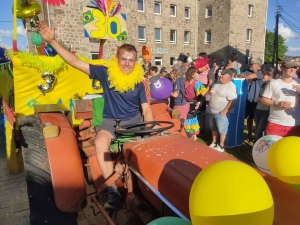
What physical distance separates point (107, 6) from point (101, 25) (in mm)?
327

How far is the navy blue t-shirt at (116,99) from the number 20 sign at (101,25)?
1.49 metres

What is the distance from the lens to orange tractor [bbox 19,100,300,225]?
54.1 inches

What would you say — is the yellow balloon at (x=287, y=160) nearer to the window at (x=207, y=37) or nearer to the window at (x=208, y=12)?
the window at (x=207, y=37)

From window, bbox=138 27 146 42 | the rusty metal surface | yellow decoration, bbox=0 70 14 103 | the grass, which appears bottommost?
the grass

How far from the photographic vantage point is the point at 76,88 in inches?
136

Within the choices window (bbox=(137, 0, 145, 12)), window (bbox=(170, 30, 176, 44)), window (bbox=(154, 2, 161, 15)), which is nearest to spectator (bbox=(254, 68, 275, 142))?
window (bbox=(137, 0, 145, 12))

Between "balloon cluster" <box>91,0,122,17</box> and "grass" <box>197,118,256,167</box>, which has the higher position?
"balloon cluster" <box>91,0,122,17</box>

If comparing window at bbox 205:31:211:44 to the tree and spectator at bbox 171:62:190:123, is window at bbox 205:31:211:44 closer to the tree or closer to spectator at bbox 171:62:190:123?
spectator at bbox 171:62:190:123

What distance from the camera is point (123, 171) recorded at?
76.7 inches

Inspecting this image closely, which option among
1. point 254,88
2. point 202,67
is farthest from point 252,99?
point 202,67

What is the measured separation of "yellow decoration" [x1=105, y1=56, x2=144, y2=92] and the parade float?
365 mm

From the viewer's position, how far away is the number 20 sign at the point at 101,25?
3.61m

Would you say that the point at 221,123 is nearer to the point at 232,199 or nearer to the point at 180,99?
the point at 180,99

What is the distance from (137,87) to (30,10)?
1.79 meters
